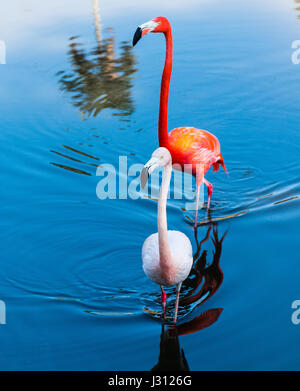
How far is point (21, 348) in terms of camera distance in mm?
3547

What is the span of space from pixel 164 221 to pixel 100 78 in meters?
4.72

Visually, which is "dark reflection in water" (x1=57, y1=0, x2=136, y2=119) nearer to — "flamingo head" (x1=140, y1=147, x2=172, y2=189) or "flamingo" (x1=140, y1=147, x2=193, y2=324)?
"flamingo" (x1=140, y1=147, x2=193, y2=324)

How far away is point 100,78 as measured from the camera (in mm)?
7664

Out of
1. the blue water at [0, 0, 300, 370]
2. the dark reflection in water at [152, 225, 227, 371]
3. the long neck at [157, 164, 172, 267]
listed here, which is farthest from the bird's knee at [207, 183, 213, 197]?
the long neck at [157, 164, 172, 267]

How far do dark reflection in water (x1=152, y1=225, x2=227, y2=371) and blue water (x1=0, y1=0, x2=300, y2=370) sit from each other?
0.01 metres

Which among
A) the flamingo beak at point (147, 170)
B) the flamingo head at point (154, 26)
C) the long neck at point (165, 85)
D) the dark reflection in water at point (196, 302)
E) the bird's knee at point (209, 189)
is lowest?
the dark reflection in water at point (196, 302)

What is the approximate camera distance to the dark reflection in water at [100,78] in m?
7.02

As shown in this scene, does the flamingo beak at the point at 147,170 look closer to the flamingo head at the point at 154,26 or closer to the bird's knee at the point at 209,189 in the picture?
the flamingo head at the point at 154,26

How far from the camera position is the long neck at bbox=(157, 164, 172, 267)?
3410 mm

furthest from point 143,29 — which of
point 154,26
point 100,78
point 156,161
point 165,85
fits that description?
point 100,78

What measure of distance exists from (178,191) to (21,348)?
7.93 feet

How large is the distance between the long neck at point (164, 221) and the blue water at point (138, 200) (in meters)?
0.51

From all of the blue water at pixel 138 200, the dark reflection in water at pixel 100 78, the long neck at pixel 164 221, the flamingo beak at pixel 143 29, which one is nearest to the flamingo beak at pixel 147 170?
the long neck at pixel 164 221

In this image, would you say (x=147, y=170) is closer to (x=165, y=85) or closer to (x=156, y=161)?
(x=156, y=161)
